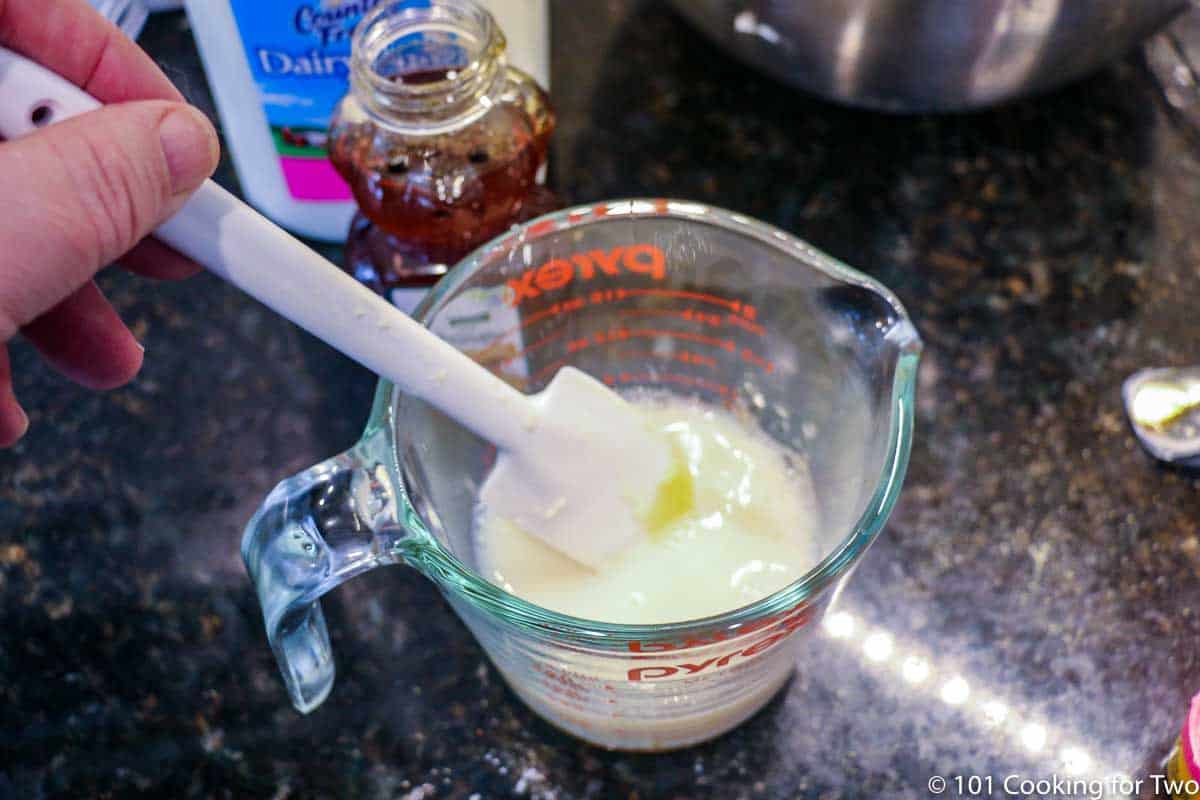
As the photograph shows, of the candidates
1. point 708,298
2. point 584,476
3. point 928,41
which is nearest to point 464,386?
point 584,476

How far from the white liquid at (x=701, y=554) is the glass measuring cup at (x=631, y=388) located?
2 cm

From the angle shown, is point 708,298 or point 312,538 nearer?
point 312,538

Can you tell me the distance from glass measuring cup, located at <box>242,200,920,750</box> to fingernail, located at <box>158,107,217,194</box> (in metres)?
0.17

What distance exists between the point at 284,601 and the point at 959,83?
0.66 meters

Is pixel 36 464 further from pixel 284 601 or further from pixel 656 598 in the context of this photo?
pixel 656 598

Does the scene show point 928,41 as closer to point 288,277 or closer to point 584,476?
point 584,476

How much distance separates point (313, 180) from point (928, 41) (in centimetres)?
49

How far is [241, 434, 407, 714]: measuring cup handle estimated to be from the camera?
60 centimetres

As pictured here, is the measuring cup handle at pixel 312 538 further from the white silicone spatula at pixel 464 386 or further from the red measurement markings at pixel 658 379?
the red measurement markings at pixel 658 379

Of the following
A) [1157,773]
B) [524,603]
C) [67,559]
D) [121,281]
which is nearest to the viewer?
[524,603]

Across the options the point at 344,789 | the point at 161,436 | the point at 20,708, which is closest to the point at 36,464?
the point at 161,436

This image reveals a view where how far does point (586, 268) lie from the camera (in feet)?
2.58

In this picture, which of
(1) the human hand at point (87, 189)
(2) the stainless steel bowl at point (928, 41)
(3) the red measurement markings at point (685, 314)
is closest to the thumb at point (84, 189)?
(1) the human hand at point (87, 189)

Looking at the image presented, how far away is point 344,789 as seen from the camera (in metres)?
0.73
